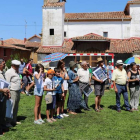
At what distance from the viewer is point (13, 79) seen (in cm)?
663

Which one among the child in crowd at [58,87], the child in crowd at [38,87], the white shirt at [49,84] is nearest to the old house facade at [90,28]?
the child in crowd at [58,87]

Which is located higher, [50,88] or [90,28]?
[90,28]

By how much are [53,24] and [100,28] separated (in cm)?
601

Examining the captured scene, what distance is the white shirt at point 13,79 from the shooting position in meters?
6.56

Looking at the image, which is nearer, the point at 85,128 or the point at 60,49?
the point at 85,128

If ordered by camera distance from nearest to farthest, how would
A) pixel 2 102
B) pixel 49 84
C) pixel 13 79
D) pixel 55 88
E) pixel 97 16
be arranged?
pixel 2 102 → pixel 13 79 → pixel 49 84 → pixel 55 88 → pixel 97 16

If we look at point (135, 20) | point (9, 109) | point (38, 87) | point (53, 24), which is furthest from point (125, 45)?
point (9, 109)

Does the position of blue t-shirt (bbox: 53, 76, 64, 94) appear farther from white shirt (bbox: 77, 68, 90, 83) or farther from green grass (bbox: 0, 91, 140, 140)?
white shirt (bbox: 77, 68, 90, 83)

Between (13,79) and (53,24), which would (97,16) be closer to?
(53,24)

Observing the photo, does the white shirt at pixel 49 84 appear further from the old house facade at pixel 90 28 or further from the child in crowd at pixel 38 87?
the old house facade at pixel 90 28

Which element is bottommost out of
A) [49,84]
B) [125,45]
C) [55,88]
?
[55,88]

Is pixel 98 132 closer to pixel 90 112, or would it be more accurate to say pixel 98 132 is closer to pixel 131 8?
pixel 90 112

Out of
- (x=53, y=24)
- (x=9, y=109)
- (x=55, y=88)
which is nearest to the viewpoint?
(x=9, y=109)

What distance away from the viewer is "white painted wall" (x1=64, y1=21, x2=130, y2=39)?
99.6 ft
